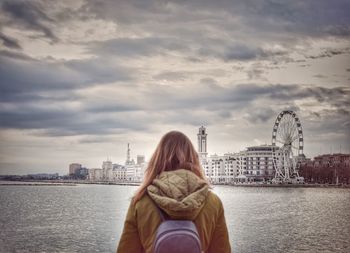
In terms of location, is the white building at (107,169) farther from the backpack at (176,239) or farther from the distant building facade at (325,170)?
the backpack at (176,239)

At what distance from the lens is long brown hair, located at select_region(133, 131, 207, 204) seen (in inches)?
49.8

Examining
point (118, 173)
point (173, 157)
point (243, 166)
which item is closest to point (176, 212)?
point (173, 157)

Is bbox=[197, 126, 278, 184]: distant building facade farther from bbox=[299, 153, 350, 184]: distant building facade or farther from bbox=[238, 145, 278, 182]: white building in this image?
bbox=[299, 153, 350, 184]: distant building facade

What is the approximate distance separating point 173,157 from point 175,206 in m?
0.19

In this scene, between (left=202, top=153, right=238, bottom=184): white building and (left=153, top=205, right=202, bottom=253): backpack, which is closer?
(left=153, top=205, right=202, bottom=253): backpack

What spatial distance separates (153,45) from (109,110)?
1257cm

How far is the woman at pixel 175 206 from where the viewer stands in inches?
45.4

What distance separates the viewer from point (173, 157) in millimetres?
1290

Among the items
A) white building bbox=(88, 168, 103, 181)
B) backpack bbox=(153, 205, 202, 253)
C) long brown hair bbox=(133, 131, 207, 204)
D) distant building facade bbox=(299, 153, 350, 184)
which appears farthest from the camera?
white building bbox=(88, 168, 103, 181)

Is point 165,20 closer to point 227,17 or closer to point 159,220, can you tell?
point 227,17

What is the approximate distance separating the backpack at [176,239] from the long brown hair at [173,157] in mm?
148

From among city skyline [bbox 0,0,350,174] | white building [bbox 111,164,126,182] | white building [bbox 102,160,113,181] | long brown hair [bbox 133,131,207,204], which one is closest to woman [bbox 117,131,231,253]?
long brown hair [bbox 133,131,207,204]

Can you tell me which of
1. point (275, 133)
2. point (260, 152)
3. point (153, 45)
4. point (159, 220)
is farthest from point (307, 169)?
point (159, 220)

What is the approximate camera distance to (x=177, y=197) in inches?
45.6
